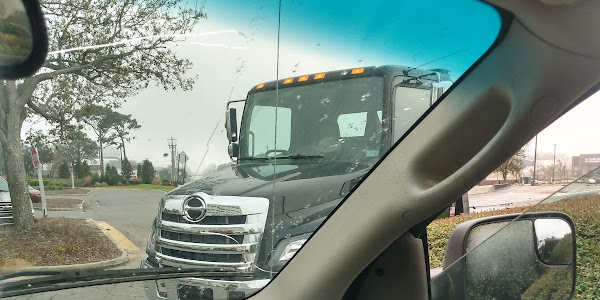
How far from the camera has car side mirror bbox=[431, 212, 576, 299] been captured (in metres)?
1.88

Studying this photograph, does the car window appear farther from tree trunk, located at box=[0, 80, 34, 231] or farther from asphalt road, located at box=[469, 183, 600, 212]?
asphalt road, located at box=[469, 183, 600, 212]

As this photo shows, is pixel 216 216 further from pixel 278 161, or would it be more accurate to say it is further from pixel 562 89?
pixel 562 89

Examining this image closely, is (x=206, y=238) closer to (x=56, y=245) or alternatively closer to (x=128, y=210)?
(x=128, y=210)

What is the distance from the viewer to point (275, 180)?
7.39ft

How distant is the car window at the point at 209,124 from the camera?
6.70 feet

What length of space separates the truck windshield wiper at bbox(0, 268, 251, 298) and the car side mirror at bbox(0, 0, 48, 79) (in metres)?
0.75

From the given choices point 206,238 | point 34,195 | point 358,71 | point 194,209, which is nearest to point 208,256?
point 206,238

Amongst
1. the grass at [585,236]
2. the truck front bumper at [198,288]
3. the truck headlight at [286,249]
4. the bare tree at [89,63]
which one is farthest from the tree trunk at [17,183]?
the grass at [585,236]

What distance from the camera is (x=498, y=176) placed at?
201 centimetres

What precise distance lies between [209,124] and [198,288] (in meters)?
0.69

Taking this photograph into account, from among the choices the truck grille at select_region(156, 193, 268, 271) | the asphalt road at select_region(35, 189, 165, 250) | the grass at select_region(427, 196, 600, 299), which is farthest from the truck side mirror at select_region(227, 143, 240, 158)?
the grass at select_region(427, 196, 600, 299)

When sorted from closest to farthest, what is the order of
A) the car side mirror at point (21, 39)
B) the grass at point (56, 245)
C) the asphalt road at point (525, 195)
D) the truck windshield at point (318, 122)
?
the asphalt road at point (525, 195)
the car side mirror at point (21, 39)
the grass at point (56, 245)
the truck windshield at point (318, 122)

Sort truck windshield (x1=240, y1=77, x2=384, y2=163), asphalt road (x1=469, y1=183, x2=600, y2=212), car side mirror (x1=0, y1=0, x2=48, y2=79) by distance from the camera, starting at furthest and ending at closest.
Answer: truck windshield (x1=240, y1=77, x2=384, y2=163)
car side mirror (x1=0, y1=0, x2=48, y2=79)
asphalt road (x1=469, y1=183, x2=600, y2=212)

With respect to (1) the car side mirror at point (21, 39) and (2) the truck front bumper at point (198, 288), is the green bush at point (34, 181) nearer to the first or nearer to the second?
(1) the car side mirror at point (21, 39)
